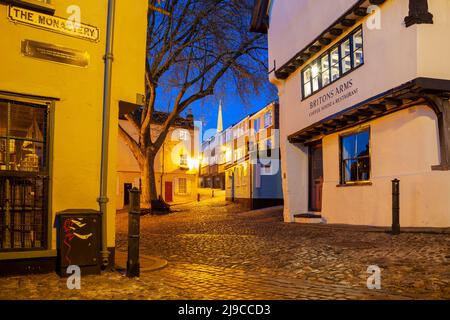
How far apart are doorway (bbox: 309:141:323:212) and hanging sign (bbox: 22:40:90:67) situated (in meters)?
11.2

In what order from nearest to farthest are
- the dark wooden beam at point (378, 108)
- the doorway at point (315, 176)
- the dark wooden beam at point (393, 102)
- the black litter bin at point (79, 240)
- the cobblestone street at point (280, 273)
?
1. the cobblestone street at point (280, 273)
2. the black litter bin at point (79, 240)
3. the dark wooden beam at point (393, 102)
4. the dark wooden beam at point (378, 108)
5. the doorway at point (315, 176)

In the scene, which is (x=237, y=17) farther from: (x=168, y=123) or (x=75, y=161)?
(x=75, y=161)

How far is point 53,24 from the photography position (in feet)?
21.4

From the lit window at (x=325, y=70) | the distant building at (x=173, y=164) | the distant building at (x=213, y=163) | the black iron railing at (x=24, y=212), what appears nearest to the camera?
the black iron railing at (x=24, y=212)

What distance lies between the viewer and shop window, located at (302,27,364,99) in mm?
12844

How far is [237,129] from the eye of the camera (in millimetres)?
48938

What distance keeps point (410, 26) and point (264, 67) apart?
13912 mm

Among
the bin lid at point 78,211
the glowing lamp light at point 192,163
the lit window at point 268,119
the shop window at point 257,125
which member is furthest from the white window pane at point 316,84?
the glowing lamp light at point 192,163

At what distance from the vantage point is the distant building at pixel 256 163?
29.4 metres

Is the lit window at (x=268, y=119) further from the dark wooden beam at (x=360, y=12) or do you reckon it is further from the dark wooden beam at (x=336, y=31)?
the dark wooden beam at (x=360, y=12)

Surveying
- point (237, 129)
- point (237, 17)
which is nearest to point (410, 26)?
point (237, 17)

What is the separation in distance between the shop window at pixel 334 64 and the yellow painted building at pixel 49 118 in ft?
26.3

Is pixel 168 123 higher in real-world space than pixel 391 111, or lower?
higher

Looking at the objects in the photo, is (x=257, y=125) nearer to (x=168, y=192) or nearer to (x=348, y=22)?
(x=168, y=192)
